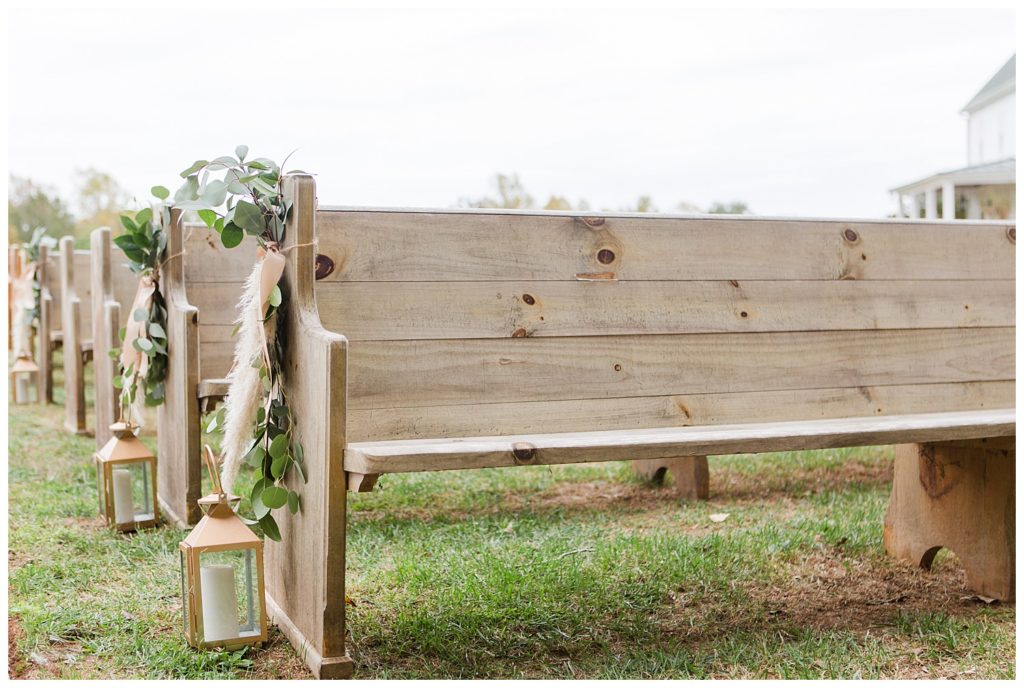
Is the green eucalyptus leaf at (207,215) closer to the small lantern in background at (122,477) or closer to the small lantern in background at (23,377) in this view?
the small lantern in background at (122,477)

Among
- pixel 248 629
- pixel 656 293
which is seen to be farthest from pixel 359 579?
pixel 656 293

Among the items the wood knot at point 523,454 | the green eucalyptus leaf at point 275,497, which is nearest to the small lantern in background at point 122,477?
the green eucalyptus leaf at point 275,497

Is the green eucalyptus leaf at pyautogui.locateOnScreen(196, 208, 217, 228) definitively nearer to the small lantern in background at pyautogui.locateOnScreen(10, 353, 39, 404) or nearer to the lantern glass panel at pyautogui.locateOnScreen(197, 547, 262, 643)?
the lantern glass panel at pyautogui.locateOnScreen(197, 547, 262, 643)

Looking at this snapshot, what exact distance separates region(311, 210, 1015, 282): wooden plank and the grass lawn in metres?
0.77

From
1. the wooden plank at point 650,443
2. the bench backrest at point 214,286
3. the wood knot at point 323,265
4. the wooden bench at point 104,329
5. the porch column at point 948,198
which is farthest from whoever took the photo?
the porch column at point 948,198

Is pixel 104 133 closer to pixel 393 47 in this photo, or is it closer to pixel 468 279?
pixel 393 47

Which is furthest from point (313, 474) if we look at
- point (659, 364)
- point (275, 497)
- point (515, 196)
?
point (515, 196)

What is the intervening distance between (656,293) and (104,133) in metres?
14.9

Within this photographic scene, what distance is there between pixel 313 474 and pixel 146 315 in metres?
1.48

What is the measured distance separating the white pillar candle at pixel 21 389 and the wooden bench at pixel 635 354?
13.8ft

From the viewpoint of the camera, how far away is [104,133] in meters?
15.1

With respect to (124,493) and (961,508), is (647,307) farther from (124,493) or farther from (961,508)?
(124,493)

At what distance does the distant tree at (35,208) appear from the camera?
11609 mm

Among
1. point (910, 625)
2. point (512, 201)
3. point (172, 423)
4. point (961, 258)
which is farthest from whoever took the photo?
point (512, 201)
